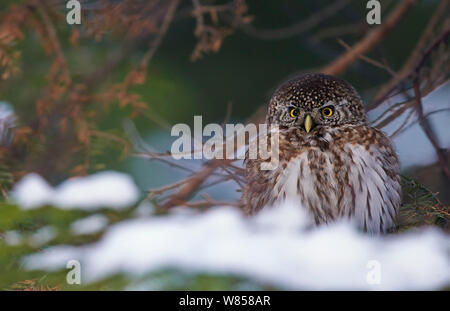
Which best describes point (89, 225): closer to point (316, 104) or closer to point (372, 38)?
point (316, 104)

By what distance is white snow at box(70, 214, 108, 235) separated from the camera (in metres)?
0.94

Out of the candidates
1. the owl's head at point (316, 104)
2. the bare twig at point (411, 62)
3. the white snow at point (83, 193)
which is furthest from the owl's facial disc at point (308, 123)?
the white snow at point (83, 193)

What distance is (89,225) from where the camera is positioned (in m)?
0.95

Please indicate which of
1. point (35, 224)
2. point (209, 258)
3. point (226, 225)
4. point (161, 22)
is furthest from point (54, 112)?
point (209, 258)

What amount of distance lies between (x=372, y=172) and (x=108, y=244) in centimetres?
59

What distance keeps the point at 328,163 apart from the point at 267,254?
32cm

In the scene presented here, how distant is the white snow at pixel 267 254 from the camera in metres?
0.86

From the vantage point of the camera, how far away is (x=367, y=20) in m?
1.36

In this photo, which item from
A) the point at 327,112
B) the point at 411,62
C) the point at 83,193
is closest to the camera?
the point at 83,193

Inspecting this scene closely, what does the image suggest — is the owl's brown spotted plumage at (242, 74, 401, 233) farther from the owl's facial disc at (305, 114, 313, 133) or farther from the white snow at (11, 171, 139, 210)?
the white snow at (11, 171, 139, 210)

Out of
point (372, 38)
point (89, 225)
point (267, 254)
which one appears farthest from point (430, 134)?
point (89, 225)

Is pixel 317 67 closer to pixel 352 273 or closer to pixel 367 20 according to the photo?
pixel 367 20

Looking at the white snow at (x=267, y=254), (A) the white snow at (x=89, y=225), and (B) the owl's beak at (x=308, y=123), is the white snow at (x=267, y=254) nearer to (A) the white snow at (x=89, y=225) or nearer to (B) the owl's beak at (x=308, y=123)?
(A) the white snow at (x=89, y=225)
